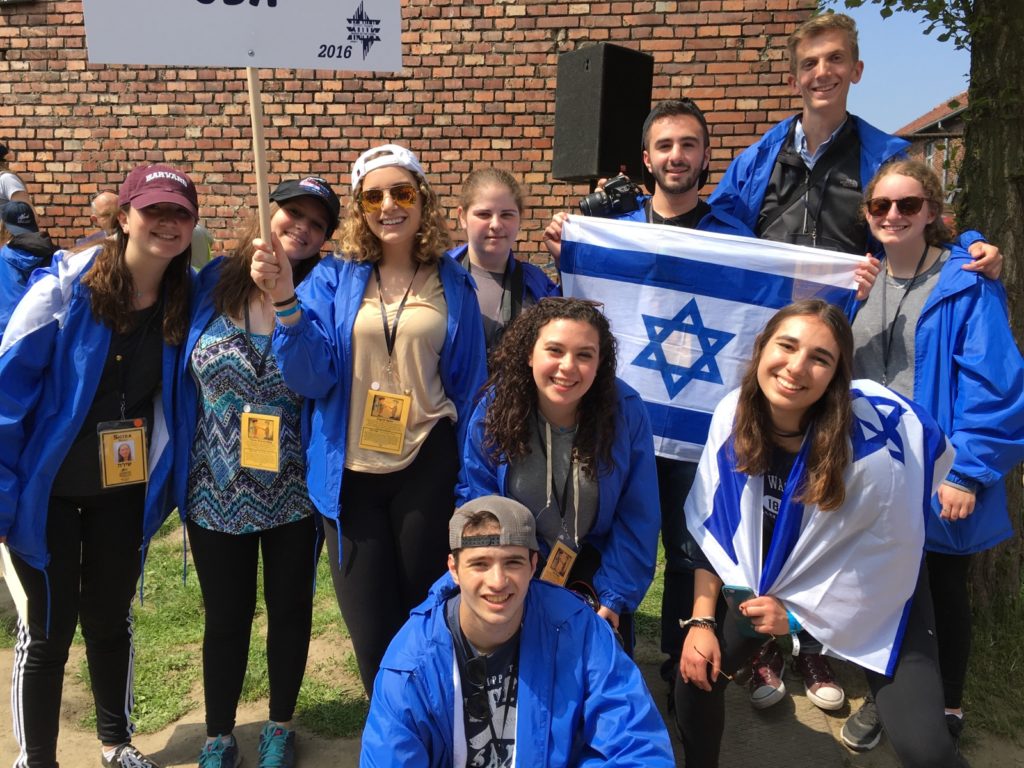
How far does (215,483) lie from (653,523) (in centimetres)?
141

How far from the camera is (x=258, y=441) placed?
2.63 metres

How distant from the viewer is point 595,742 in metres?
2.09

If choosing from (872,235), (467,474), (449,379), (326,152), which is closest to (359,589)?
(467,474)

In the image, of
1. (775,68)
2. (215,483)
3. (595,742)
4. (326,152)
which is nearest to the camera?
(595,742)

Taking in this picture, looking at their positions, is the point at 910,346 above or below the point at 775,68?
below

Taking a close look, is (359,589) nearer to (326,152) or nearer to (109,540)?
(109,540)

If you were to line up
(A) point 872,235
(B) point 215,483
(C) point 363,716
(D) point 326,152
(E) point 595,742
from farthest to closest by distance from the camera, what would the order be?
1. (D) point 326,152
2. (C) point 363,716
3. (A) point 872,235
4. (B) point 215,483
5. (E) point 595,742

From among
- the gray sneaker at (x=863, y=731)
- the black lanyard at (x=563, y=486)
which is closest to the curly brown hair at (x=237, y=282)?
the black lanyard at (x=563, y=486)

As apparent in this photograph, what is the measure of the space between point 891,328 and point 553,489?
130cm

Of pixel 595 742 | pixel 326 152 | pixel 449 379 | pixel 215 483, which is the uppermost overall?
pixel 326 152

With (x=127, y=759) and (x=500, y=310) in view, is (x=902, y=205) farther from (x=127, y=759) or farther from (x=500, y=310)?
(x=127, y=759)

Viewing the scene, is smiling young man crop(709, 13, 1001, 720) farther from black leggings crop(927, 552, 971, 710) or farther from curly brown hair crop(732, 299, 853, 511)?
black leggings crop(927, 552, 971, 710)

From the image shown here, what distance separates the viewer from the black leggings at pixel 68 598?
2.58 metres

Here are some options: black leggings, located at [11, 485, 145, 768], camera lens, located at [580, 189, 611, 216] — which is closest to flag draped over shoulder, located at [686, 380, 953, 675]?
camera lens, located at [580, 189, 611, 216]
